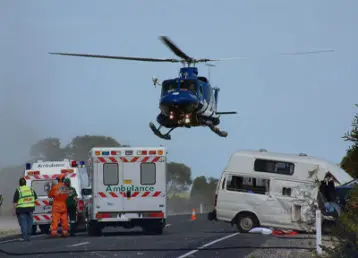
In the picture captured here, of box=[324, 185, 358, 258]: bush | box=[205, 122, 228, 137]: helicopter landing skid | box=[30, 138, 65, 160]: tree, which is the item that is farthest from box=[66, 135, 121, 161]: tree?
box=[324, 185, 358, 258]: bush

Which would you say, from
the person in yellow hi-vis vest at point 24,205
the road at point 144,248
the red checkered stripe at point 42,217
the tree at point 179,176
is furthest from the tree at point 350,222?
the tree at point 179,176

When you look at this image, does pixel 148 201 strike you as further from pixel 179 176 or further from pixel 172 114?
pixel 179 176

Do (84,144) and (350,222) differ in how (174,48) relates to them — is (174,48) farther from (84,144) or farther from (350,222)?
(84,144)

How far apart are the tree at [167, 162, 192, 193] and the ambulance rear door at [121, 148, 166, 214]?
371 feet

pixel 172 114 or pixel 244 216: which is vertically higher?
pixel 172 114

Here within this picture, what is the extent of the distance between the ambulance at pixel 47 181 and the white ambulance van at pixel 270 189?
470 cm

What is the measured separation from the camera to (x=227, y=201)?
33.4 metres

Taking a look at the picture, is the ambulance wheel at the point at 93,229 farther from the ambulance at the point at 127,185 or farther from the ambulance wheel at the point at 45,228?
the ambulance wheel at the point at 45,228

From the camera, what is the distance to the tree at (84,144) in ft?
362

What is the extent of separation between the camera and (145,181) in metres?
32.1

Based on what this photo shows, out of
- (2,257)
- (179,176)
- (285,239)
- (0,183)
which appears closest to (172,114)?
(285,239)

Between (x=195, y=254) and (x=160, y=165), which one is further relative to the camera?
(x=160, y=165)

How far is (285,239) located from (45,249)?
7577 mm

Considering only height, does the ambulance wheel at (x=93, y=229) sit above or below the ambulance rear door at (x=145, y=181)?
below
